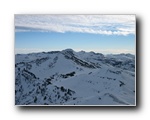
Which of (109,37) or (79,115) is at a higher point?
(109,37)

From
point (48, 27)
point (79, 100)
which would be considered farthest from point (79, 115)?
point (48, 27)
